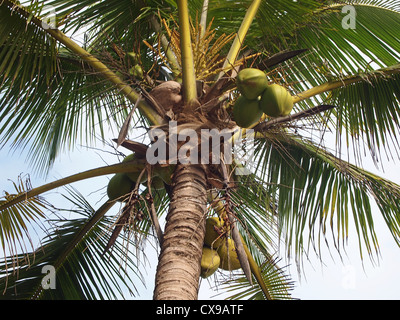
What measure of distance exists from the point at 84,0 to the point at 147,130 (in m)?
1.46

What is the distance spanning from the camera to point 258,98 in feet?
8.41

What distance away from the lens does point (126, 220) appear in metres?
2.71

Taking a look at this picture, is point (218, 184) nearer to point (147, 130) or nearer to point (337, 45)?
point (147, 130)

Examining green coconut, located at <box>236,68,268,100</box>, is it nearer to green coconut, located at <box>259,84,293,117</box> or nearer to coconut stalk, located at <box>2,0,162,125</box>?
green coconut, located at <box>259,84,293,117</box>

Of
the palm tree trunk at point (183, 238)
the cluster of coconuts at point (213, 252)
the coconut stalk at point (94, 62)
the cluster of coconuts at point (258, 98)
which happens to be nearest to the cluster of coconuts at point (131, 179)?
the palm tree trunk at point (183, 238)

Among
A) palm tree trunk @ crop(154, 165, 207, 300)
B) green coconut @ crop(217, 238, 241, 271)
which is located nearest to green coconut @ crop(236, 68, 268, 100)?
palm tree trunk @ crop(154, 165, 207, 300)

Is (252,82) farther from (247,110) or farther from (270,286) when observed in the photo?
(270,286)

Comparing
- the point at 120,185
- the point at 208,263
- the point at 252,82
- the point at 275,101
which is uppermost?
the point at 252,82

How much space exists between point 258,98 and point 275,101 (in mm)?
145

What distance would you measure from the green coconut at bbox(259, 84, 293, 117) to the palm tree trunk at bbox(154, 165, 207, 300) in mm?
545

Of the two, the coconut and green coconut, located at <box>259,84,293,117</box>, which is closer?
green coconut, located at <box>259,84,293,117</box>

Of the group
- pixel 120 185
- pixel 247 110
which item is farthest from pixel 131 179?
pixel 247 110

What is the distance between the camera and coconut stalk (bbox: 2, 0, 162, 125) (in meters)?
2.92
